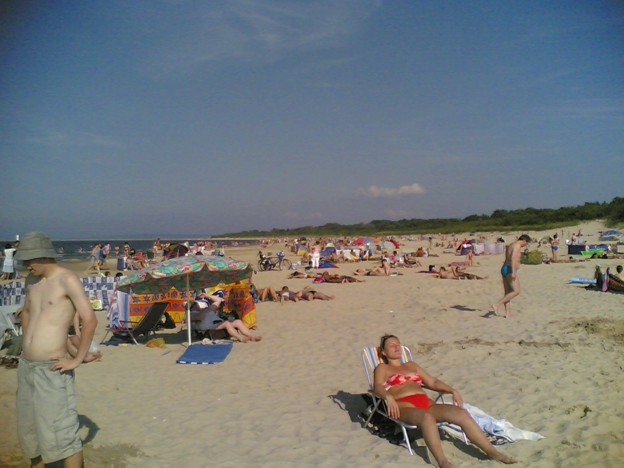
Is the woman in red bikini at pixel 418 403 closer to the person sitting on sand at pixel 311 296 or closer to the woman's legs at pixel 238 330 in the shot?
the woman's legs at pixel 238 330

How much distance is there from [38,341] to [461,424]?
3112mm

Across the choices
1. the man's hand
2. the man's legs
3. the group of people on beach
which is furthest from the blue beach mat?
the man's legs

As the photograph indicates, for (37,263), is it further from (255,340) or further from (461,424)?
(255,340)

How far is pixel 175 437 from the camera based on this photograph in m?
4.32

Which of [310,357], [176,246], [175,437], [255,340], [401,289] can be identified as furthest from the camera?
[401,289]

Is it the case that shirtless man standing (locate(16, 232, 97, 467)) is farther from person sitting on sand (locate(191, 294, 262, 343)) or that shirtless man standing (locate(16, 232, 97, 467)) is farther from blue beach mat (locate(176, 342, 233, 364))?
person sitting on sand (locate(191, 294, 262, 343))

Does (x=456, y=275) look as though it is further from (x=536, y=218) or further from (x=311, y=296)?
(x=536, y=218)

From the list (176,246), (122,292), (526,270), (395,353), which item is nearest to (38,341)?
(395,353)

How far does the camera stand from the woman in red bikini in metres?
3.74

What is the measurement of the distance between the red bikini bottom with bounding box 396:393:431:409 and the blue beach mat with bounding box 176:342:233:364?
11.4 feet

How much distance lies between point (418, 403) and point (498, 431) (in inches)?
26.0

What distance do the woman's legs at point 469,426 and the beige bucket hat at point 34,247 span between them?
311cm

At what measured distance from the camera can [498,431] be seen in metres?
4.00

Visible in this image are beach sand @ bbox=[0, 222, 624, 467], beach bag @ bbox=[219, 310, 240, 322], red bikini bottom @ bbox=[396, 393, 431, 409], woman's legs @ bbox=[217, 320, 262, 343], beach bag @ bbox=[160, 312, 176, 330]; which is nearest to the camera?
beach sand @ bbox=[0, 222, 624, 467]
